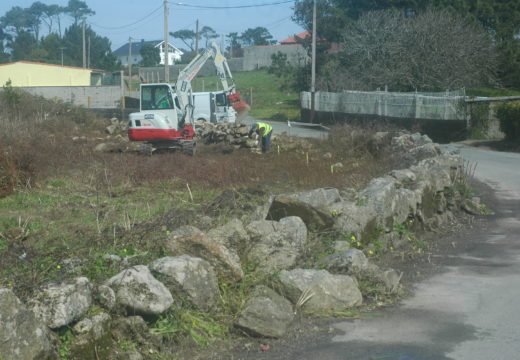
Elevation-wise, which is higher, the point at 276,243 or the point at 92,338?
the point at 276,243

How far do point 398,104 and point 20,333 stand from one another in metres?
32.9

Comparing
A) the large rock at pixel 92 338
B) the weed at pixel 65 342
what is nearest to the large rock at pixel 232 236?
the large rock at pixel 92 338

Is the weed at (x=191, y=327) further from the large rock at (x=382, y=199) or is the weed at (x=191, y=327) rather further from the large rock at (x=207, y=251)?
the large rock at (x=382, y=199)

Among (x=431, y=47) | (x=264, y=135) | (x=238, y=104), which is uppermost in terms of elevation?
(x=431, y=47)

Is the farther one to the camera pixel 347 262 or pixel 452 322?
pixel 347 262

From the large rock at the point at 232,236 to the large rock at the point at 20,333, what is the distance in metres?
2.78

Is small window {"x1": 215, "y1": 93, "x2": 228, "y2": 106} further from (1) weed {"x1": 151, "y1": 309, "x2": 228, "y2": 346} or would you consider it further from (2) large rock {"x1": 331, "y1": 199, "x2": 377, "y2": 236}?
(1) weed {"x1": 151, "y1": 309, "x2": 228, "y2": 346}

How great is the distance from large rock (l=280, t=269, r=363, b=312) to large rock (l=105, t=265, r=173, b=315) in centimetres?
156

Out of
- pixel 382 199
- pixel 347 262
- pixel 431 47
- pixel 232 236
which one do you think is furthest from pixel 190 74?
pixel 347 262

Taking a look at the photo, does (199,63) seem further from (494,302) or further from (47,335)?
(47,335)

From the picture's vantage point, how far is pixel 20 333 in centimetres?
479

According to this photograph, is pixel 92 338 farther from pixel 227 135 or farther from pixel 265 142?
pixel 227 135

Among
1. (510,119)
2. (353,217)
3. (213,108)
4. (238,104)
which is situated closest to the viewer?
(353,217)

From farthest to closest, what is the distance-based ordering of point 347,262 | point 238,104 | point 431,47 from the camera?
point 431,47
point 238,104
point 347,262
